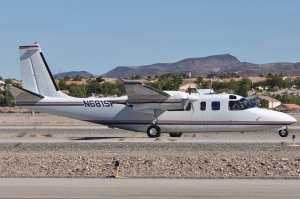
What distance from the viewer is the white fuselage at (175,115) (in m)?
32.3

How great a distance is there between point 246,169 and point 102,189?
707 cm

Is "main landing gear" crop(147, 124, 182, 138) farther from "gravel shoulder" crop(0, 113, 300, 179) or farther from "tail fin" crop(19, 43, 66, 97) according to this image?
"tail fin" crop(19, 43, 66, 97)

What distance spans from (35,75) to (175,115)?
739 cm

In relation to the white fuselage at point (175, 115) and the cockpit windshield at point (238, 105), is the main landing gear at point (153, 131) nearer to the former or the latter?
the white fuselage at point (175, 115)

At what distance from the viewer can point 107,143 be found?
29.5 metres

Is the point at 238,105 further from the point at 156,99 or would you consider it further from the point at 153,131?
the point at 153,131

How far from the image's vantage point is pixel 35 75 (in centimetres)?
3369

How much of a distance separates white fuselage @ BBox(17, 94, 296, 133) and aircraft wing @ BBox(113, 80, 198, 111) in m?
0.34

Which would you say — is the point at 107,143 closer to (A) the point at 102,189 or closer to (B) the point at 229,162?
(B) the point at 229,162

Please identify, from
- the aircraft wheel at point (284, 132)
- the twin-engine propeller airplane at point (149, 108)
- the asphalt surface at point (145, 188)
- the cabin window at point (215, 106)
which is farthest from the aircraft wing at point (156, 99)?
the asphalt surface at point (145, 188)

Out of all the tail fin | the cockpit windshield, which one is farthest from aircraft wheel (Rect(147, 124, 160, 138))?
the tail fin

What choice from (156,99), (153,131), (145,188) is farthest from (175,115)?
(145,188)

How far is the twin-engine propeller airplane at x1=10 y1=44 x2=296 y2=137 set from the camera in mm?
32344

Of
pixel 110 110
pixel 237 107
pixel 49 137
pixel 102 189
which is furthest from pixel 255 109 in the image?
pixel 102 189
